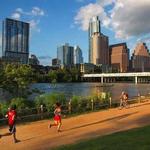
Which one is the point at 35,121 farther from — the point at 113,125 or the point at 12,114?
the point at 12,114

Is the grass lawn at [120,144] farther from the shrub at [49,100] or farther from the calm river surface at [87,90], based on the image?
the calm river surface at [87,90]

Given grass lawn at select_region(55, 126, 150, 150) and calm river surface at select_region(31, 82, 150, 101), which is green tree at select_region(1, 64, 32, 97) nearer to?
grass lawn at select_region(55, 126, 150, 150)

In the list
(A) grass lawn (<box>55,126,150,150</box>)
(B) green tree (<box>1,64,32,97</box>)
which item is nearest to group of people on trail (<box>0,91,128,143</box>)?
(A) grass lawn (<box>55,126,150,150</box>)

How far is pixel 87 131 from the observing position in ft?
67.2

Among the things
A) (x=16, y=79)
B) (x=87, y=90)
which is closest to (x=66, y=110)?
(x=16, y=79)

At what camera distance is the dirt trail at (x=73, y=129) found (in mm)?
17047

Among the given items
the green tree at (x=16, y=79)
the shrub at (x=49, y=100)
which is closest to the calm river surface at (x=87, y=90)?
the green tree at (x=16, y=79)

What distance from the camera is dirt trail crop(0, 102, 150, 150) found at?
17047 millimetres

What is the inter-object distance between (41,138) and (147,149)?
705cm

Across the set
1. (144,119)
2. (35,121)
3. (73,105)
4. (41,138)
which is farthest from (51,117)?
(41,138)

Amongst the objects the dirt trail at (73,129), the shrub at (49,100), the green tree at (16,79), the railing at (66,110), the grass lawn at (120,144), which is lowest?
the dirt trail at (73,129)

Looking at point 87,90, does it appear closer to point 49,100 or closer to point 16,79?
point 16,79

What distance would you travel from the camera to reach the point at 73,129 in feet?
69.6

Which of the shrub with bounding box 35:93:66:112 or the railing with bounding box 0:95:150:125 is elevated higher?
the shrub with bounding box 35:93:66:112
